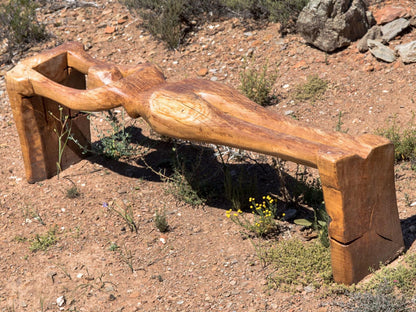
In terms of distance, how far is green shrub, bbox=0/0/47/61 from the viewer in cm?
730

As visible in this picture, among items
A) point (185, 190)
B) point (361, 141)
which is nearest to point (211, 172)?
point (185, 190)

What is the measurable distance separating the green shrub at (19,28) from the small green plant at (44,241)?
11.8 feet

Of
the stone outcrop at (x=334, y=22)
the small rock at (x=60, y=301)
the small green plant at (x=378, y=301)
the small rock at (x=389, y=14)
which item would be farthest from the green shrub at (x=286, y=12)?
the small rock at (x=60, y=301)

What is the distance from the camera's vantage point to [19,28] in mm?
7352

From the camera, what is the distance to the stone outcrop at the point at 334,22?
6.01 m

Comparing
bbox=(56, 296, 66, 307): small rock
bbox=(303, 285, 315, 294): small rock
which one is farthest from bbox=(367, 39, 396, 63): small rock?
bbox=(56, 296, 66, 307): small rock

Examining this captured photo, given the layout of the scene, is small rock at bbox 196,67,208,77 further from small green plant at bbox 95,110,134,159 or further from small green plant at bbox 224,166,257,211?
small green plant at bbox 224,166,257,211

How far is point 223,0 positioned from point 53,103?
118 inches

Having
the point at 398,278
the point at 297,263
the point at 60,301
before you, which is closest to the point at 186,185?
the point at 297,263

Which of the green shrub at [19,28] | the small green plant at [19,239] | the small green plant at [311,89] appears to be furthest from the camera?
the green shrub at [19,28]

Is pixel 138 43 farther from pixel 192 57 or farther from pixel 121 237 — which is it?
pixel 121 237

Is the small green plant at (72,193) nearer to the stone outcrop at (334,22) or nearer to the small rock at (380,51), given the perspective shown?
the stone outcrop at (334,22)

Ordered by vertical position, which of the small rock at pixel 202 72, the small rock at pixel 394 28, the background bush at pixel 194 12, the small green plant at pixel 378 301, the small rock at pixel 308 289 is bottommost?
the small rock at pixel 202 72

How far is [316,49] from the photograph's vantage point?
631 centimetres
